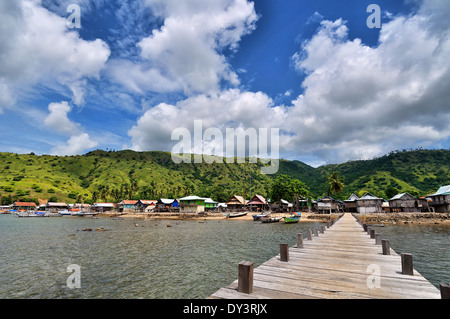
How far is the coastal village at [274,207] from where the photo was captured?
80.4m

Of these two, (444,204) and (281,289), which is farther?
(444,204)

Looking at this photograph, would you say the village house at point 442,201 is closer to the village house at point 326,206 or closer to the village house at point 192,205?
the village house at point 326,206

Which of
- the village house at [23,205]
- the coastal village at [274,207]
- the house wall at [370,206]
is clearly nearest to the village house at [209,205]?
the coastal village at [274,207]

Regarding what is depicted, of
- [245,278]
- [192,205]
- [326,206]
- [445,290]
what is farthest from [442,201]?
[245,278]

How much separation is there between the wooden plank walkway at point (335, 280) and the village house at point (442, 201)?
81967mm

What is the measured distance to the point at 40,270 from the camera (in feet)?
61.3

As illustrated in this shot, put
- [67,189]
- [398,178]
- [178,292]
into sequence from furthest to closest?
[67,189], [398,178], [178,292]

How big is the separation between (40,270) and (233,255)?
1647cm

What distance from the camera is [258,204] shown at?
113188mm

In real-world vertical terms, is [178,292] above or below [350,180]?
below

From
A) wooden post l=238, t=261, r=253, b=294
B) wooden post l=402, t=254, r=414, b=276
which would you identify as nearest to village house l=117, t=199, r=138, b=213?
wooden post l=238, t=261, r=253, b=294
